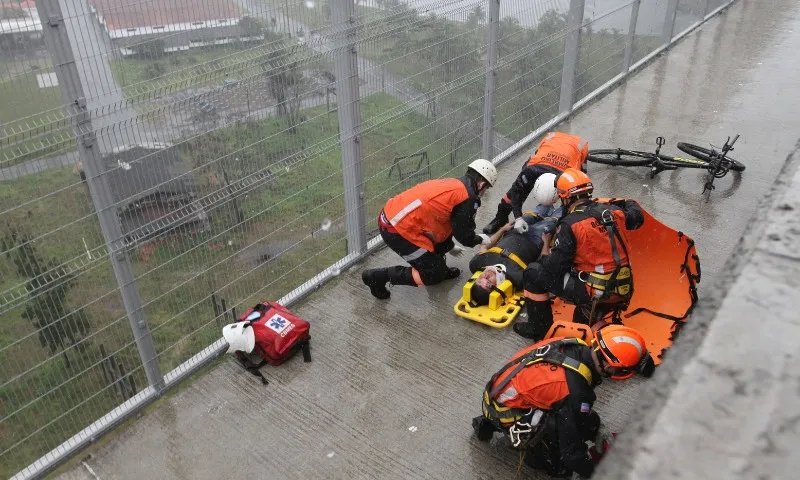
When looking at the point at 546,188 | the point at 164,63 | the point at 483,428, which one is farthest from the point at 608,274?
the point at 164,63

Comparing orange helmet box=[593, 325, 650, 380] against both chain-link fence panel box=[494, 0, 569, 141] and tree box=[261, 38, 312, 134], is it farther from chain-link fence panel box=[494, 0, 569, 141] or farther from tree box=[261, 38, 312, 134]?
chain-link fence panel box=[494, 0, 569, 141]

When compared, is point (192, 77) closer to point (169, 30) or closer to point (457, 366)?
point (169, 30)

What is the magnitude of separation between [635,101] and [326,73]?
6.05m

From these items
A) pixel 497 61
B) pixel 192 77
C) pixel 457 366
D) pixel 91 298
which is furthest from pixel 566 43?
pixel 91 298

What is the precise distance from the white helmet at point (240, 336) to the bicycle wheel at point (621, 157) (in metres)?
4.43

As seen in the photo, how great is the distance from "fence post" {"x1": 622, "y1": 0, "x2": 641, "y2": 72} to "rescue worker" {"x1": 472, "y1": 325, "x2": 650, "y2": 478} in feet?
23.6

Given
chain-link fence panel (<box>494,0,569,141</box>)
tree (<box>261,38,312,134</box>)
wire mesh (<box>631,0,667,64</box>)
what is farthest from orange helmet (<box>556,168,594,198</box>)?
wire mesh (<box>631,0,667,64</box>)

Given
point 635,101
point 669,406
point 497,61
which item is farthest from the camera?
point 635,101

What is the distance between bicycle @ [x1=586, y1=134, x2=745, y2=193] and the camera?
690 cm

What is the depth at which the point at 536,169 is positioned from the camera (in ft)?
19.5

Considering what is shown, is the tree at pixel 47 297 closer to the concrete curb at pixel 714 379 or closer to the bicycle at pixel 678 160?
the concrete curb at pixel 714 379

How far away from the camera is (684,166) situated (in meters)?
7.20

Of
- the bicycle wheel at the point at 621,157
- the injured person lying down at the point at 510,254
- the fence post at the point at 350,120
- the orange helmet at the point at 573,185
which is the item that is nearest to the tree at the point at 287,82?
the fence post at the point at 350,120

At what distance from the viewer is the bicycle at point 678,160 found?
690 cm
